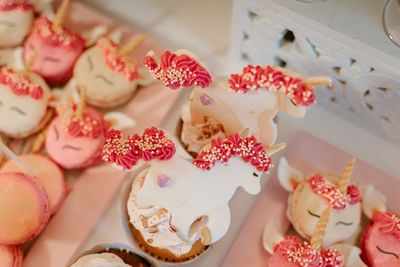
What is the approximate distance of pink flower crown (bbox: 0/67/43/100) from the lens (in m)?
1.00

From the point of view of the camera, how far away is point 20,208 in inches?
35.7

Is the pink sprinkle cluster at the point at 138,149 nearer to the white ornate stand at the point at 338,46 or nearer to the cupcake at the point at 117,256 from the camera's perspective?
the cupcake at the point at 117,256

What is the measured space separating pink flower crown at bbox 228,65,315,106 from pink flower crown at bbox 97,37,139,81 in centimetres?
31

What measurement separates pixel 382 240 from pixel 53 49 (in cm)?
63

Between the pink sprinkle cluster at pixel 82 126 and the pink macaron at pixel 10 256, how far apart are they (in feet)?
0.65

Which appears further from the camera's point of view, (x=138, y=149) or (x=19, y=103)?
(x=19, y=103)

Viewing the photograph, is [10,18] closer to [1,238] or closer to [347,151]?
[1,238]

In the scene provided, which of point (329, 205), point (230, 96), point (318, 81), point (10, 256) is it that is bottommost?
point (10, 256)

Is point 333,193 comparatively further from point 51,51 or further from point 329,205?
point 51,51

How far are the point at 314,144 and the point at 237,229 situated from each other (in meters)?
0.20

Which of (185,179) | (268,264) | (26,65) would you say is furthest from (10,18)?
(268,264)

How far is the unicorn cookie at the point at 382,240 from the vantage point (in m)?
0.91

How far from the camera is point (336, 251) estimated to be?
88 cm

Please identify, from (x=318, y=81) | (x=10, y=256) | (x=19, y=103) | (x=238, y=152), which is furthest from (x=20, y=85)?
(x=318, y=81)
